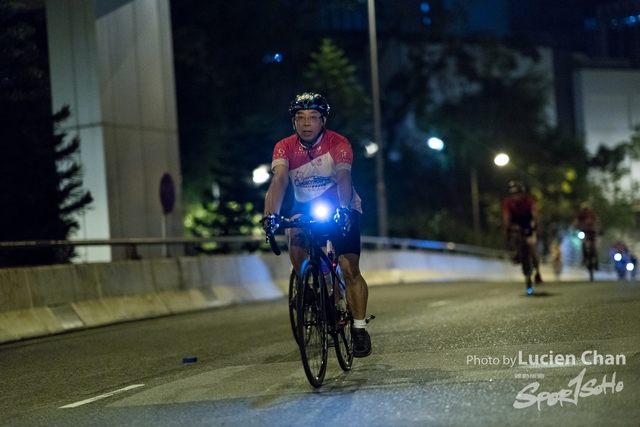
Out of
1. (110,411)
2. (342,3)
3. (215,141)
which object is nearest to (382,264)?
(215,141)

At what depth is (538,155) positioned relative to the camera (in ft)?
213

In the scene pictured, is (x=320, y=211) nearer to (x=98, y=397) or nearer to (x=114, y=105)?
(x=98, y=397)

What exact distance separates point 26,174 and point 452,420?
13.1m

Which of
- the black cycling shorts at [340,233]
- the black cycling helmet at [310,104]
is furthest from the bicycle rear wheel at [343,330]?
the black cycling helmet at [310,104]

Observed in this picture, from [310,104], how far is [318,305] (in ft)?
5.00

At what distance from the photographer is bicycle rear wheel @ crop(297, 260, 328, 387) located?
7.44m

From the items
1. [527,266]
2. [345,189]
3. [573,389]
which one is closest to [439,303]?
[527,266]

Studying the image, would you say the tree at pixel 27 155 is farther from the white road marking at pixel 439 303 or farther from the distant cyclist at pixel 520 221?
the distant cyclist at pixel 520 221

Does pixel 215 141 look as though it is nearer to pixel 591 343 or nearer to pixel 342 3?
pixel 342 3

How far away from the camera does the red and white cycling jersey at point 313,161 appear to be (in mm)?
8297

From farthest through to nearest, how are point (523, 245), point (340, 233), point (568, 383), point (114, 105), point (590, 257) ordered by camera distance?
point (590, 257) < point (114, 105) < point (523, 245) < point (340, 233) < point (568, 383)

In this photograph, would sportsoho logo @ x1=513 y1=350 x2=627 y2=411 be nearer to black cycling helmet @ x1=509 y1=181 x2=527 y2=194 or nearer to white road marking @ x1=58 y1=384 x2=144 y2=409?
white road marking @ x1=58 y1=384 x2=144 y2=409

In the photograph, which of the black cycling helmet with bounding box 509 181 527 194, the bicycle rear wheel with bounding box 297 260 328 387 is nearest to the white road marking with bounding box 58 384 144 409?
the bicycle rear wheel with bounding box 297 260 328 387

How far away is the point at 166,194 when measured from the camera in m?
22.7
